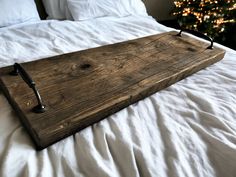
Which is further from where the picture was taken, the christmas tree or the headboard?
the christmas tree

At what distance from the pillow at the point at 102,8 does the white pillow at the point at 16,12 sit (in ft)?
0.94

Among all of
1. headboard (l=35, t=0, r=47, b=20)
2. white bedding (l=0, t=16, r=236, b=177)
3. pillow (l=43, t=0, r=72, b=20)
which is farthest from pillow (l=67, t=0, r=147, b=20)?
white bedding (l=0, t=16, r=236, b=177)

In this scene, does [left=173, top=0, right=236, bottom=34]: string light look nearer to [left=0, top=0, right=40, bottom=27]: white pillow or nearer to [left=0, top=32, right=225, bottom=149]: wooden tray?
[left=0, top=32, right=225, bottom=149]: wooden tray

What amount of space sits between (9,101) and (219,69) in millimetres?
865

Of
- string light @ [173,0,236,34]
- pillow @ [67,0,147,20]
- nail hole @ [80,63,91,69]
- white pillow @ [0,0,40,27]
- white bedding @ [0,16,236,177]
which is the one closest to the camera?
white bedding @ [0,16,236,177]

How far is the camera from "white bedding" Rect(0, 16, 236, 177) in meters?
0.50

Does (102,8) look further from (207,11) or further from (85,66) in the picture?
(207,11)

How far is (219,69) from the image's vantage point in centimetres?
97

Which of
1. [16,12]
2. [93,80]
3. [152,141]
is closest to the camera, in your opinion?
[152,141]

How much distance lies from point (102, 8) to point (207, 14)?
1.28m

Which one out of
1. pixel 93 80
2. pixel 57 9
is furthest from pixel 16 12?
pixel 93 80

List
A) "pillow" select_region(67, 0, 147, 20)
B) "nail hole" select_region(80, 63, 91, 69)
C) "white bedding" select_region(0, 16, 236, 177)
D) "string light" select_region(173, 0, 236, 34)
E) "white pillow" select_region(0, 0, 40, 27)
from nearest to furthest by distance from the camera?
"white bedding" select_region(0, 16, 236, 177), "nail hole" select_region(80, 63, 91, 69), "white pillow" select_region(0, 0, 40, 27), "pillow" select_region(67, 0, 147, 20), "string light" select_region(173, 0, 236, 34)

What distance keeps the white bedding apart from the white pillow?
2.06 ft

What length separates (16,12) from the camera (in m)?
1.42
